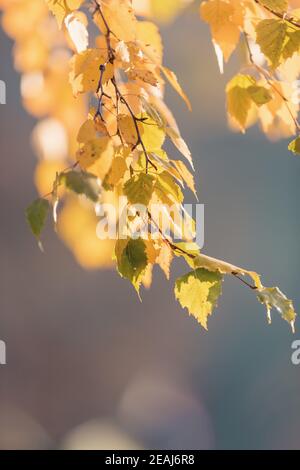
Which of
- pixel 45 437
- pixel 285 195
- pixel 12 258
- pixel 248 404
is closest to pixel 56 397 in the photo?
pixel 45 437

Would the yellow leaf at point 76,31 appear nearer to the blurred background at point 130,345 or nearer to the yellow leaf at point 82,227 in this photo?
the yellow leaf at point 82,227

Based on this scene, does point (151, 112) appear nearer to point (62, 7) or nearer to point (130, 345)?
point (62, 7)

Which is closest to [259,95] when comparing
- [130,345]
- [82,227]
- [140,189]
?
[140,189]

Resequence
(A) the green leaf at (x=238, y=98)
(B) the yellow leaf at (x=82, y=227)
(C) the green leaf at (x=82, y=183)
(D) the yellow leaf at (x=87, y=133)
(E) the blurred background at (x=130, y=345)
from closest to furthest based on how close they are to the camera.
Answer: (C) the green leaf at (x=82, y=183), (D) the yellow leaf at (x=87, y=133), (A) the green leaf at (x=238, y=98), (B) the yellow leaf at (x=82, y=227), (E) the blurred background at (x=130, y=345)

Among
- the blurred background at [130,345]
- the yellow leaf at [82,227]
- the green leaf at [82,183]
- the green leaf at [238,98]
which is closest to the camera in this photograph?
the green leaf at [82,183]

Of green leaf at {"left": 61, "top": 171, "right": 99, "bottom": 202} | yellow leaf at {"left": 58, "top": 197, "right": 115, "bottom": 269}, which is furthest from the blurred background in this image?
green leaf at {"left": 61, "top": 171, "right": 99, "bottom": 202}

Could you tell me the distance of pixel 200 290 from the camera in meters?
0.76

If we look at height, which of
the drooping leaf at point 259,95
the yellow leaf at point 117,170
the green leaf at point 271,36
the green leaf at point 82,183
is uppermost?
the green leaf at point 271,36

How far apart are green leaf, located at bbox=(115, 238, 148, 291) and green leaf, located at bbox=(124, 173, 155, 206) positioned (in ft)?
0.16

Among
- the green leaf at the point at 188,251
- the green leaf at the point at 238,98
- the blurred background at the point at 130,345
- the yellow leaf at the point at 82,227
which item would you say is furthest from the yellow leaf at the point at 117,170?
the blurred background at the point at 130,345

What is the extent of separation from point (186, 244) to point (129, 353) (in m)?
2.15

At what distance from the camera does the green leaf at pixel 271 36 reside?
72 cm

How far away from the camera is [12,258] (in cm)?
285

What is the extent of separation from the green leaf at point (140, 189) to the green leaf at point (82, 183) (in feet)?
0.48
